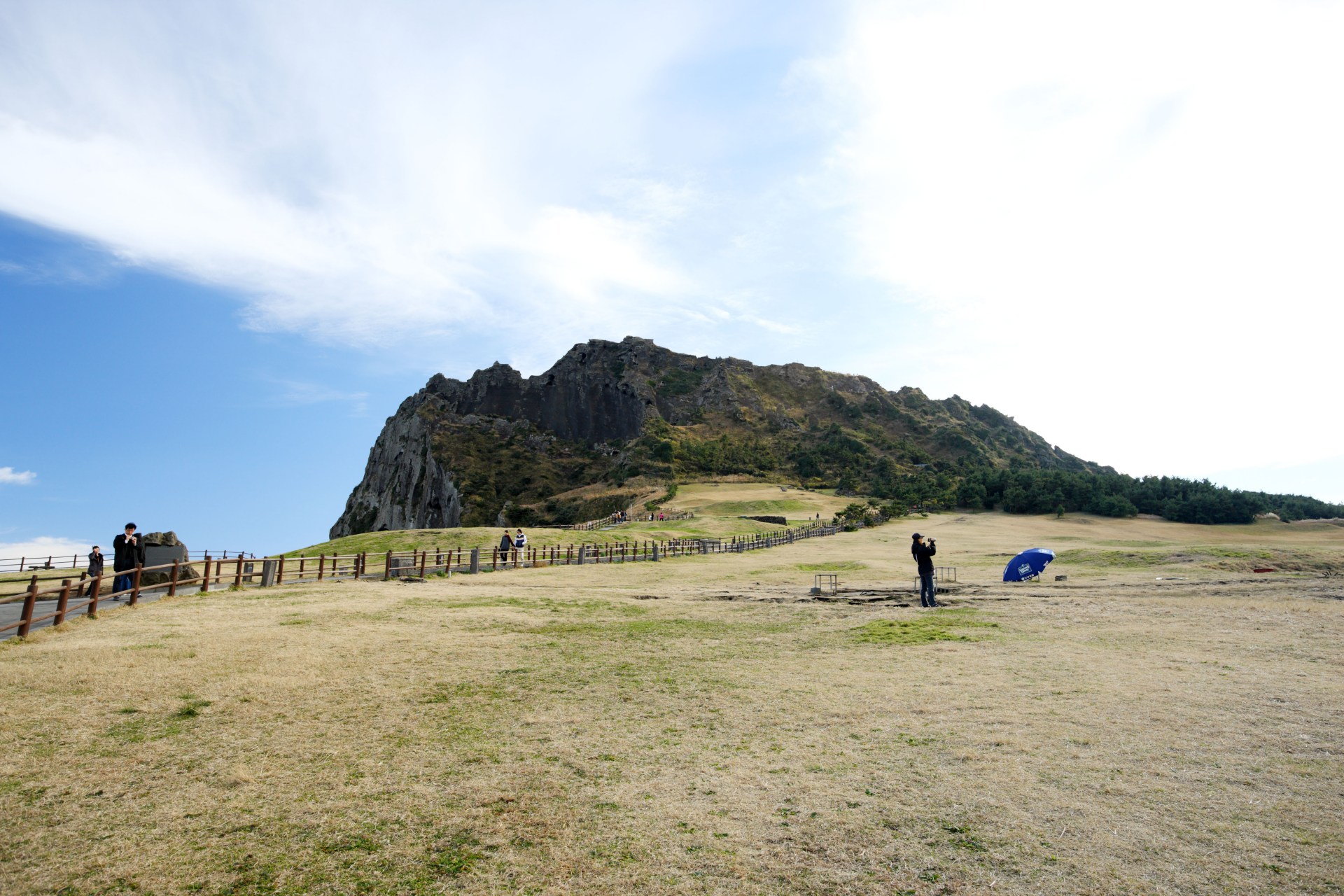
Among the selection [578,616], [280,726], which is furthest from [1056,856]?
[578,616]

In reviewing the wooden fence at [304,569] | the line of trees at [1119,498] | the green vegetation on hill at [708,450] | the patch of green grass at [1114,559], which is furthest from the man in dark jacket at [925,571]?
the line of trees at [1119,498]

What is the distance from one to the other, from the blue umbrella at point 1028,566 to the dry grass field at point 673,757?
10.5 metres

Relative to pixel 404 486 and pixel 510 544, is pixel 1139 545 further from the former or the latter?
pixel 404 486

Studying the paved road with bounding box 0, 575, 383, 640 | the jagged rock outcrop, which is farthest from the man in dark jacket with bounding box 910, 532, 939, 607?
the jagged rock outcrop

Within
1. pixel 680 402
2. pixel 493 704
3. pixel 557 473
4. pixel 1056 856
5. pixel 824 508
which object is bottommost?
pixel 1056 856

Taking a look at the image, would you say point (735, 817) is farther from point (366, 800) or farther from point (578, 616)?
point (578, 616)

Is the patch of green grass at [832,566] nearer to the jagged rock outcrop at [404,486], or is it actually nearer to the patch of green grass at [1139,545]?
the patch of green grass at [1139,545]

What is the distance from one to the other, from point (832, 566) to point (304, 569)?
24.9 m

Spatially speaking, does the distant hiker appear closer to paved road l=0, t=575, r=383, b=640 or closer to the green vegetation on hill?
paved road l=0, t=575, r=383, b=640

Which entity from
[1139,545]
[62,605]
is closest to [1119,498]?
[1139,545]

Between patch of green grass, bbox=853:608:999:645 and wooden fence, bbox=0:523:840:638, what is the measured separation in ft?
53.6

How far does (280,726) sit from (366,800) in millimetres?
2906

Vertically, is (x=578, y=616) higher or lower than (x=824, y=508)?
lower

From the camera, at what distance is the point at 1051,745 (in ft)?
26.6
